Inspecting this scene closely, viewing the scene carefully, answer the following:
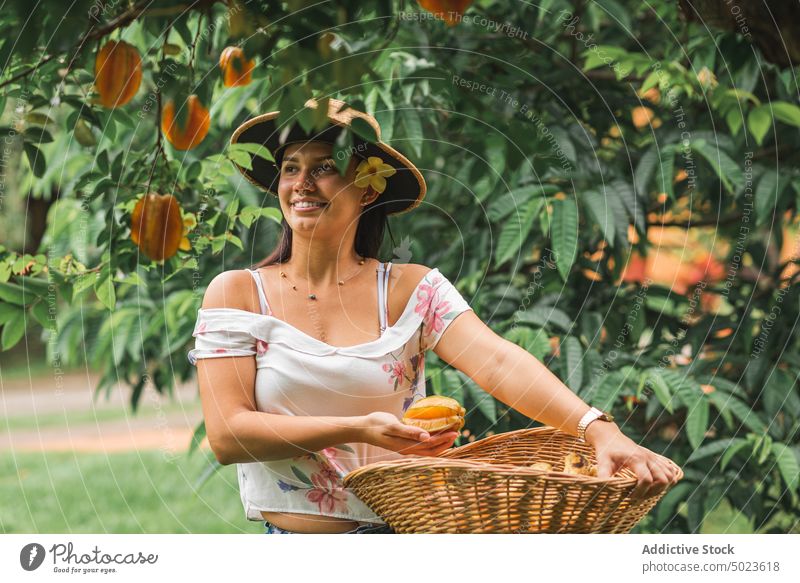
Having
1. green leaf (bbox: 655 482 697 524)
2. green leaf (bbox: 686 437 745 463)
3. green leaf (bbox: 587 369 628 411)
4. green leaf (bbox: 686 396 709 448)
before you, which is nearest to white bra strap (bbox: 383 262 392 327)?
green leaf (bbox: 587 369 628 411)

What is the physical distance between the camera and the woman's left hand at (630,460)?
1052 mm

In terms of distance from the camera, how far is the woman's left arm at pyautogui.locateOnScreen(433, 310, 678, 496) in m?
1.07

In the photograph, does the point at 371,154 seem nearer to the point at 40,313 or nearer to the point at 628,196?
the point at 40,313

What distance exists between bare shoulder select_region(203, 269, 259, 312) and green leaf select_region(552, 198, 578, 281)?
0.66 m

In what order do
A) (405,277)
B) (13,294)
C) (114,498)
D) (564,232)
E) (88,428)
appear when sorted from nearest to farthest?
(405,277), (13,294), (564,232), (114,498), (88,428)

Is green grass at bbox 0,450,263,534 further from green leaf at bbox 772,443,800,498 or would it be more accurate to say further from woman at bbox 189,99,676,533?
woman at bbox 189,99,676,533

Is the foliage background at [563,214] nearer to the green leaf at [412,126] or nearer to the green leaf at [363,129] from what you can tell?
the green leaf at [412,126]

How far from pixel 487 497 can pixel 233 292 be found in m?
0.41

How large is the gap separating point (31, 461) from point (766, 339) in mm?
3312

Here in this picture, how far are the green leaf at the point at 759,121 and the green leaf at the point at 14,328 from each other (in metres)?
1.27

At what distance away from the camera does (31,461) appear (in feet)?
13.8

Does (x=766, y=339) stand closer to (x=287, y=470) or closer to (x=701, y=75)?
(x=701, y=75)

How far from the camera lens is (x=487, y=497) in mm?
1018

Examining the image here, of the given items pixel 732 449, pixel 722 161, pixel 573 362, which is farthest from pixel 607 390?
pixel 722 161
